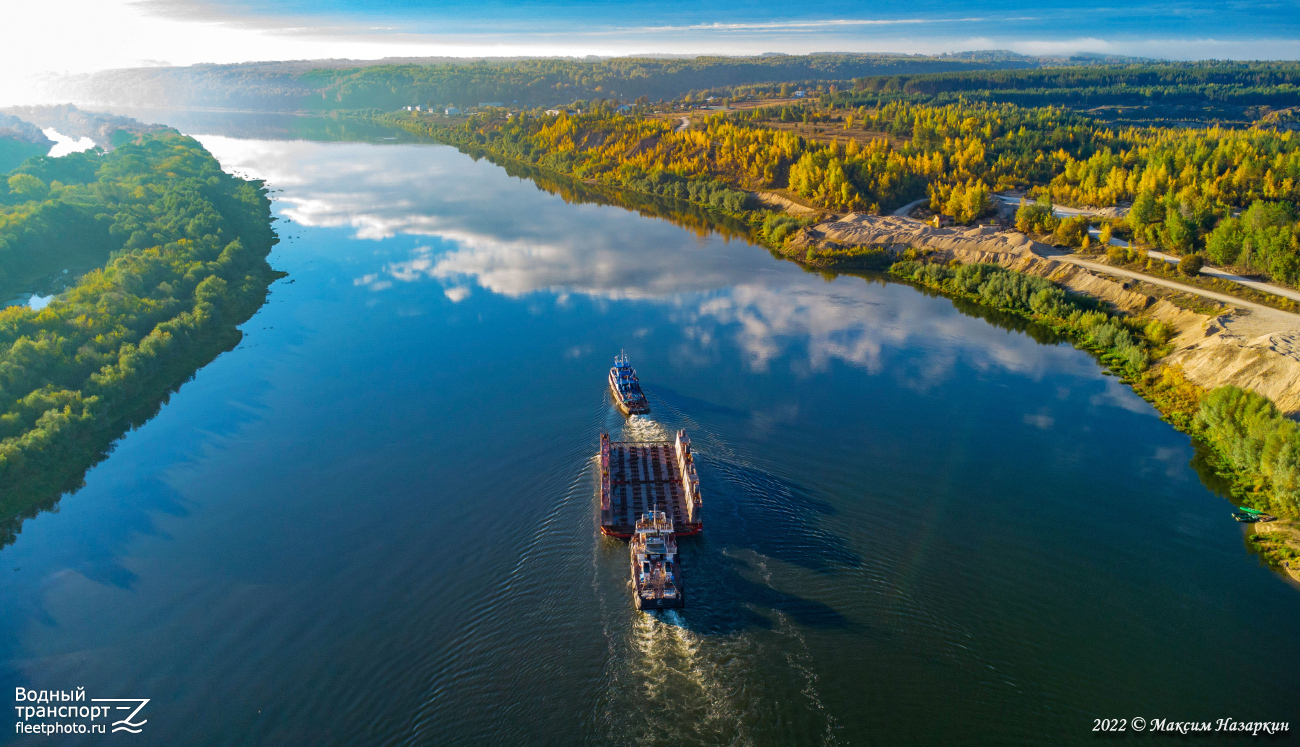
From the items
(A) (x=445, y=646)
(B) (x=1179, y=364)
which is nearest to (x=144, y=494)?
(A) (x=445, y=646)

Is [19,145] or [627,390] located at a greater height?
[19,145]

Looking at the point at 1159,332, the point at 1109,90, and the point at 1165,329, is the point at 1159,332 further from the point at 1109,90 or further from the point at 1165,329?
the point at 1109,90

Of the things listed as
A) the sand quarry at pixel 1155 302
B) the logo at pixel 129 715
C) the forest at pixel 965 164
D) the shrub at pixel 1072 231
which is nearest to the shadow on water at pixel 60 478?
the logo at pixel 129 715

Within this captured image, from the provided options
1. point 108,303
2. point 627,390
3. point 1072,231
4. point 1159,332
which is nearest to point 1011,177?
point 1072,231

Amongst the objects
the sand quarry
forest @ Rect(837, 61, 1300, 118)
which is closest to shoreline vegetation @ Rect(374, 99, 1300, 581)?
the sand quarry

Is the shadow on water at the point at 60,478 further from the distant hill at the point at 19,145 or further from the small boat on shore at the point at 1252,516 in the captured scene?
the distant hill at the point at 19,145

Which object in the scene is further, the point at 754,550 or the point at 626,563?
the point at 754,550
